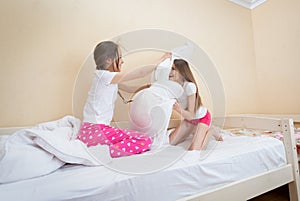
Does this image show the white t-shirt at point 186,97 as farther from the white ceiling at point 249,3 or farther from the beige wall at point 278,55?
the white ceiling at point 249,3

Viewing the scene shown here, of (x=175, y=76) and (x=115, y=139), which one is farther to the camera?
(x=175, y=76)

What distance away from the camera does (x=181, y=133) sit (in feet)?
3.63

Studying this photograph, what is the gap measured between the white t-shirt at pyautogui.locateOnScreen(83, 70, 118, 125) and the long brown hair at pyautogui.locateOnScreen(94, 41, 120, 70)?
0.14 ft

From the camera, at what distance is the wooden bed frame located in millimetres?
779

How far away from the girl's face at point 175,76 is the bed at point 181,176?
1.11 feet

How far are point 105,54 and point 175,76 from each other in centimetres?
36

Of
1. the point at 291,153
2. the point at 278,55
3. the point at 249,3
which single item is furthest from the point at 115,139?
the point at 249,3

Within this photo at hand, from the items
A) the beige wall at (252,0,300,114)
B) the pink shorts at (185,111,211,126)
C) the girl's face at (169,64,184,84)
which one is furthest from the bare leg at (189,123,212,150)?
the beige wall at (252,0,300,114)

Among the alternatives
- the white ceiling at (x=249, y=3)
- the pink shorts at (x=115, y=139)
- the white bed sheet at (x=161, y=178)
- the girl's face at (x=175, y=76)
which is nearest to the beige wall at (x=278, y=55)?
the white ceiling at (x=249, y=3)

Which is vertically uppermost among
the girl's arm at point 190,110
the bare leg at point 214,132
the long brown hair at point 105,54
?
the long brown hair at point 105,54

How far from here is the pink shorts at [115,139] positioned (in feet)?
2.67

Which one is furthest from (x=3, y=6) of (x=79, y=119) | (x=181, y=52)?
(x=181, y=52)

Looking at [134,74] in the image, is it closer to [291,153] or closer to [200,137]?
[200,137]

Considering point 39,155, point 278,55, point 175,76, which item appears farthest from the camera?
point 278,55
